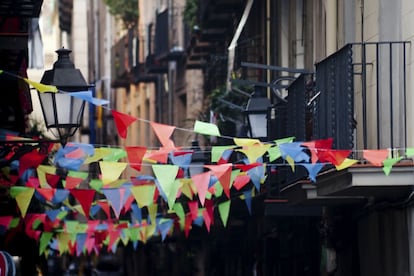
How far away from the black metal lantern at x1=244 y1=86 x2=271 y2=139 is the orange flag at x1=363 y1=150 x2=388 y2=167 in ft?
16.4

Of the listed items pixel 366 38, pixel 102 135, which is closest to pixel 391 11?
pixel 366 38

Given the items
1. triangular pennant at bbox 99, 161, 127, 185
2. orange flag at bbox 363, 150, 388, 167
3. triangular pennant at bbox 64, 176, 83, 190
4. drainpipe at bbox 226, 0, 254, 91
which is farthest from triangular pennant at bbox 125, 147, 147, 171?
drainpipe at bbox 226, 0, 254, 91

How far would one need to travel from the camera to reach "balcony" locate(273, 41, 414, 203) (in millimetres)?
14445

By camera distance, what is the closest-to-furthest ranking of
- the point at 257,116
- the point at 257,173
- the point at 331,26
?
the point at 257,173 → the point at 331,26 → the point at 257,116

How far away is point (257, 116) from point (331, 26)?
1.78 meters

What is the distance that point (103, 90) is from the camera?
56.5m

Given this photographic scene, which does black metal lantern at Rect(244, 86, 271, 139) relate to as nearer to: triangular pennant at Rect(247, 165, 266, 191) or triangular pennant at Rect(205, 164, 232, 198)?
triangular pennant at Rect(247, 165, 266, 191)


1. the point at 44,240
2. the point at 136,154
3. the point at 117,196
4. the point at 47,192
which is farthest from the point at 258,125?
the point at 44,240

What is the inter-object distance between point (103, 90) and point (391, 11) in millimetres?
41563

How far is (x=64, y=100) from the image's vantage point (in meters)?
14.8

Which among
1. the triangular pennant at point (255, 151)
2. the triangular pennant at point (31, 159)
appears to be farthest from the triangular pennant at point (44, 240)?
the triangular pennant at point (255, 151)

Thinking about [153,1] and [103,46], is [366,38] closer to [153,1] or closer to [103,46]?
[153,1]

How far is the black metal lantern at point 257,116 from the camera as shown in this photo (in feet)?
63.0

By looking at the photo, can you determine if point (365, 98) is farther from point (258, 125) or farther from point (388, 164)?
point (258, 125)
